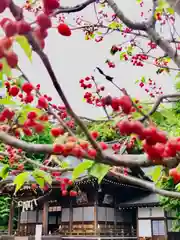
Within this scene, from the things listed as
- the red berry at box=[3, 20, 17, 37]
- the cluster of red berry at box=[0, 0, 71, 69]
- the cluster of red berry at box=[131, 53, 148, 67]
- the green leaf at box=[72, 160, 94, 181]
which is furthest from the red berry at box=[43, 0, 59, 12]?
the cluster of red berry at box=[131, 53, 148, 67]

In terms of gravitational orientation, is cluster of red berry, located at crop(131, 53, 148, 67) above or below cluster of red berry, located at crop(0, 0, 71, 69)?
above

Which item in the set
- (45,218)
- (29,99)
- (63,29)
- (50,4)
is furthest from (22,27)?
(45,218)

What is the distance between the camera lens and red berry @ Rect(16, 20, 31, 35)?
1.18 metres

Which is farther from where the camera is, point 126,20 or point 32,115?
point 126,20

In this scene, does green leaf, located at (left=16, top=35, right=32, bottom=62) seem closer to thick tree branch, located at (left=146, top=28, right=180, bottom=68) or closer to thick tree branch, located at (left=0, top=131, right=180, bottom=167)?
thick tree branch, located at (left=0, top=131, right=180, bottom=167)

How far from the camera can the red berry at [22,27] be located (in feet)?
3.86

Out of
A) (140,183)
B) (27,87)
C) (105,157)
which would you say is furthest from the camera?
(140,183)

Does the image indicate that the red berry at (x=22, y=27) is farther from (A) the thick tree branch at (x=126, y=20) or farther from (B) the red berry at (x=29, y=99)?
(A) the thick tree branch at (x=126, y=20)

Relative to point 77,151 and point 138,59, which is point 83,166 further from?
point 138,59

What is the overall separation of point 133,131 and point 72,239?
17.2 m

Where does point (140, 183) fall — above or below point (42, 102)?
below

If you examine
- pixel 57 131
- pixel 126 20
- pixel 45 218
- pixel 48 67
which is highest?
pixel 126 20

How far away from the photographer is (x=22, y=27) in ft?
3.86

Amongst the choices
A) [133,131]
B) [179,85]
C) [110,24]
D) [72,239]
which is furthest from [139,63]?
[72,239]
